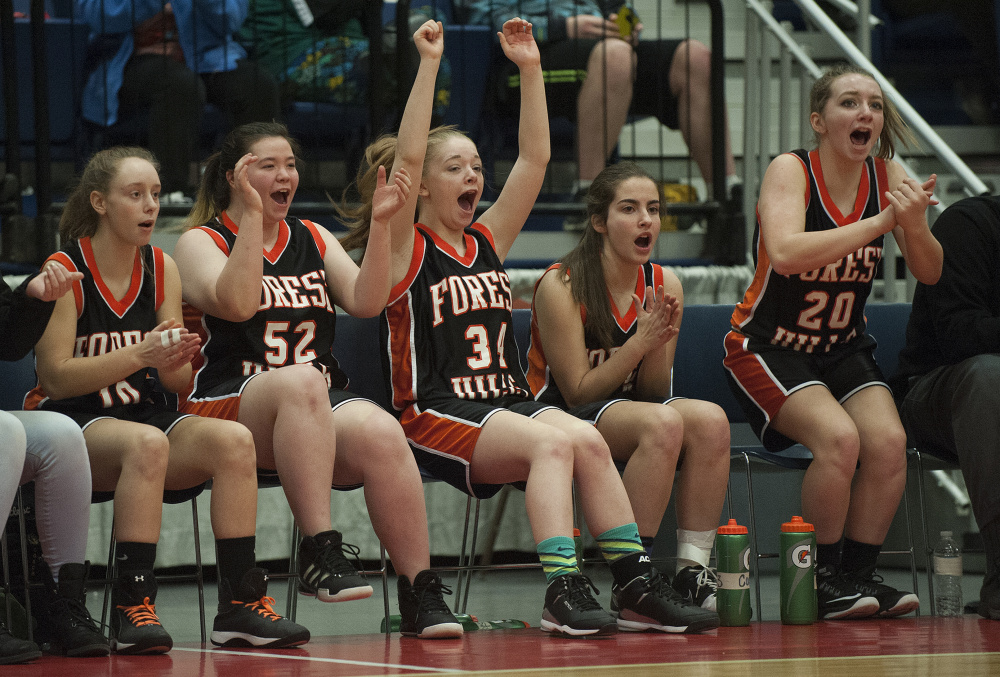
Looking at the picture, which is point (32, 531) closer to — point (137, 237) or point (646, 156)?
point (137, 237)

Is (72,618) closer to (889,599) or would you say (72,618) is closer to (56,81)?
(889,599)

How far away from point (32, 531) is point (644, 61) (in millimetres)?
2905

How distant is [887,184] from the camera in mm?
3285

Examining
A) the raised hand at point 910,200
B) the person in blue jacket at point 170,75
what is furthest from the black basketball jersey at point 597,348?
the person in blue jacket at point 170,75

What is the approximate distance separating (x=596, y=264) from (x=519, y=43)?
608 mm

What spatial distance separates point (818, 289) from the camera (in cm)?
322

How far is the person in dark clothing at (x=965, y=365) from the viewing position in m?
3.00

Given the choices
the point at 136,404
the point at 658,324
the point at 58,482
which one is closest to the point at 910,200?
the point at 658,324

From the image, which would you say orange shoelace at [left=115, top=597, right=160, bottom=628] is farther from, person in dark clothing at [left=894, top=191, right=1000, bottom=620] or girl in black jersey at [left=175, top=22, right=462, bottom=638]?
person in dark clothing at [left=894, top=191, right=1000, bottom=620]

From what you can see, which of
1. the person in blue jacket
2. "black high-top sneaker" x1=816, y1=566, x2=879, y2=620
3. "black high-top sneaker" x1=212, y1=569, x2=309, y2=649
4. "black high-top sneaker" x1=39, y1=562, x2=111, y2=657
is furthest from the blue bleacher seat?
"black high-top sneaker" x1=816, y1=566, x2=879, y2=620

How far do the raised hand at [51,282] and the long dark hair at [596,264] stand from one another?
1215 mm

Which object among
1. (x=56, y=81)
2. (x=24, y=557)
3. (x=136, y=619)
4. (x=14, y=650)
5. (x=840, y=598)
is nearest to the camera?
(x=14, y=650)

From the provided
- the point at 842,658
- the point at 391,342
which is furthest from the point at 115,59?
the point at 842,658

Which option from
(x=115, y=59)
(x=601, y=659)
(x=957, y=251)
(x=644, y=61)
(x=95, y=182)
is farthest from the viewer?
(x=644, y=61)
